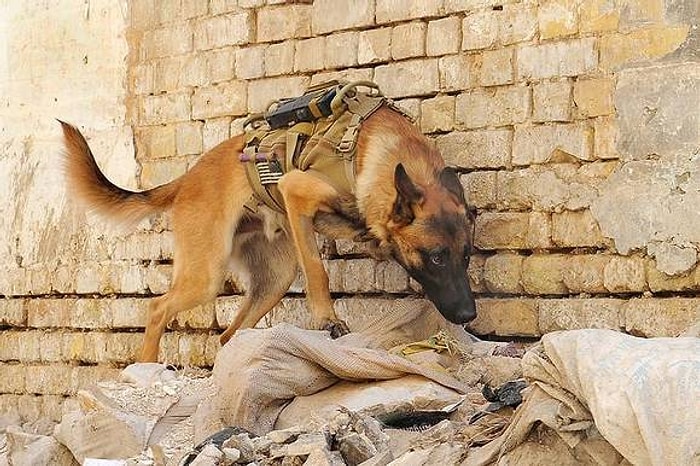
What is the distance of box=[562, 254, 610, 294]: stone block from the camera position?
274 inches

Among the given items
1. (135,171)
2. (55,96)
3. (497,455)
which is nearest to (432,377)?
(497,455)

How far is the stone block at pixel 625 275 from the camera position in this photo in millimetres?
6812

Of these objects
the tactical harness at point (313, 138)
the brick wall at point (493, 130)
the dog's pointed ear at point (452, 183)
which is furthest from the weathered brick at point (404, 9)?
the dog's pointed ear at point (452, 183)

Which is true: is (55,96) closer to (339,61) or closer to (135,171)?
(135,171)

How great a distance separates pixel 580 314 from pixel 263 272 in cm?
225

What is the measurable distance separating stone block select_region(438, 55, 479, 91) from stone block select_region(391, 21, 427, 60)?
189 millimetres

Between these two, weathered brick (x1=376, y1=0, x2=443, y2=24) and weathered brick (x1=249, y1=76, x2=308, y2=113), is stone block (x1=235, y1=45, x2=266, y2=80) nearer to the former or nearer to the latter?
weathered brick (x1=249, y1=76, x2=308, y2=113)

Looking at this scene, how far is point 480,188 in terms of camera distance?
7.58 metres

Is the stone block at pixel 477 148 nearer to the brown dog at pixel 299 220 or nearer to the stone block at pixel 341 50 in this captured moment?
the brown dog at pixel 299 220

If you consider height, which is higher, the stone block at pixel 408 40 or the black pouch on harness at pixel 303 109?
the stone block at pixel 408 40

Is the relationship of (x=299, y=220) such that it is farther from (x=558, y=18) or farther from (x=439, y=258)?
(x=558, y=18)

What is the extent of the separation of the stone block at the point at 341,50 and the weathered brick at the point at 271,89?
257mm

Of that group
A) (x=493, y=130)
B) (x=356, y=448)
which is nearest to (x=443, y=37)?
(x=493, y=130)

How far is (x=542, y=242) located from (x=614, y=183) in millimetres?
528
